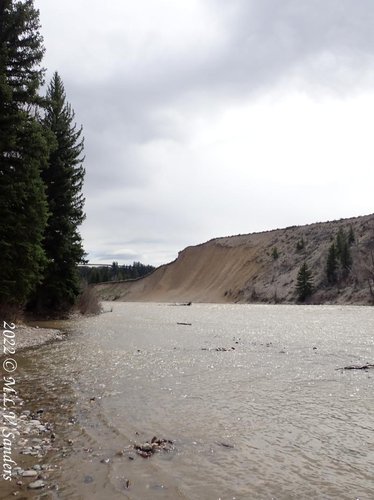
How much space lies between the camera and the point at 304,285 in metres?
66.5

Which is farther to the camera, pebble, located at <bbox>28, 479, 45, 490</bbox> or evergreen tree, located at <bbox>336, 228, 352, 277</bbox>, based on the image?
evergreen tree, located at <bbox>336, 228, 352, 277</bbox>

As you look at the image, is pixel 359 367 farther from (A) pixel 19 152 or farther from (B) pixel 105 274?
(B) pixel 105 274

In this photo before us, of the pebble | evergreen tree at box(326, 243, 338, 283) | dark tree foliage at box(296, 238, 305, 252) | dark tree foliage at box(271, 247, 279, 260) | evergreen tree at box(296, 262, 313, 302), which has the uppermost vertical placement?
dark tree foliage at box(296, 238, 305, 252)

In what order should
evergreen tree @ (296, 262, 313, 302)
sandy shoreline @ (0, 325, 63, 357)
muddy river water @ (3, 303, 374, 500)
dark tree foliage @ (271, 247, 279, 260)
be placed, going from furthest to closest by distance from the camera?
dark tree foliage @ (271, 247, 279, 260), evergreen tree @ (296, 262, 313, 302), sandy shoreline @ (0, 325, 63, 357), muddy river water @ (3, 303, 374, 500)

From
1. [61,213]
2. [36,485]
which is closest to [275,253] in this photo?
[61,213]

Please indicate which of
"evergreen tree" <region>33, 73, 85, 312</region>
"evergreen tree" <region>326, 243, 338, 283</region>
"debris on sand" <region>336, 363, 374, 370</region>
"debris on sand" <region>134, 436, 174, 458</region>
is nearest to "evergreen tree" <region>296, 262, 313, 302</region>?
"evergreen tree" <region>326, 243, 338, 283</region>

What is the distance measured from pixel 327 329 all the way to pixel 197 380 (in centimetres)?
1594

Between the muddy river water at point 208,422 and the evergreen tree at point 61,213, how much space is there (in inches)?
654

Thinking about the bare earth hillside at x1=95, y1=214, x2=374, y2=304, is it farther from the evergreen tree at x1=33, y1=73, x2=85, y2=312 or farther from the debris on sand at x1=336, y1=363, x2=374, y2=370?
the debris on sand at x1=336, y1=363, x2=374, y2=370

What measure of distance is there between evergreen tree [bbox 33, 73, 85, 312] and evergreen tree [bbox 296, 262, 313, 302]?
4117 centimetres

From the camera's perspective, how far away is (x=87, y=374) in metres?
12.3

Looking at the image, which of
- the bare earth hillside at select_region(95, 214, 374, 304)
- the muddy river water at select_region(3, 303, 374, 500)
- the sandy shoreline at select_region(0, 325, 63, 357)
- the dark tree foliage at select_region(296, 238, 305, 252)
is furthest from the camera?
the dark tree foliage at select_region(296, 238, 305, 252)

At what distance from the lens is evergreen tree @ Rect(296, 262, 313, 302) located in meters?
66.2

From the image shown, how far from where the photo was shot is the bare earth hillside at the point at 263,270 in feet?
209
